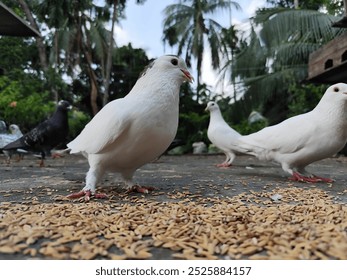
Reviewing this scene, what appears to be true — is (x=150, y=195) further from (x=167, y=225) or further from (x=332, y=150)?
(x=332, y=150)

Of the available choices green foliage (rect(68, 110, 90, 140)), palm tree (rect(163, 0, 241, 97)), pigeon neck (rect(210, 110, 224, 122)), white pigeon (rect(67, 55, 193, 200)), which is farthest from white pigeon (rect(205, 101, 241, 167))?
palm tree (rect(163, 0, 241, 97))

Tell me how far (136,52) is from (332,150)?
1588 centimetres

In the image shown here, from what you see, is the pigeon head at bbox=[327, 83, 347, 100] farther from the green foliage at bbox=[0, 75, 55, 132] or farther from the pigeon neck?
the green foliage at bbox=[0, 75, 55, 132]

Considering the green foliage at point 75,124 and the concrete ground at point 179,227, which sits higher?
the green foliage at point 75,124

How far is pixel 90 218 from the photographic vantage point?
174cm

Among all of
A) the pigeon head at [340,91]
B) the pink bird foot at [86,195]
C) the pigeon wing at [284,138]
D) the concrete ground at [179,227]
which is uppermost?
the pigeon head at [340,91]

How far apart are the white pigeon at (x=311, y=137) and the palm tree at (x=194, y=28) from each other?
58.3 ft

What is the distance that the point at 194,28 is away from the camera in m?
21.4

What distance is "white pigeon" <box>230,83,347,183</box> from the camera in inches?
129

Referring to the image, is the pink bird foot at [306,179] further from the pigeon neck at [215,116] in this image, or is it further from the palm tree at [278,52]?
the palm tree at [278,52]

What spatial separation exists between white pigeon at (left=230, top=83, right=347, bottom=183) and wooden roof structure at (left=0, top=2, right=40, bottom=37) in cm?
409

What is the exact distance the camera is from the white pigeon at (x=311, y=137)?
3273mm

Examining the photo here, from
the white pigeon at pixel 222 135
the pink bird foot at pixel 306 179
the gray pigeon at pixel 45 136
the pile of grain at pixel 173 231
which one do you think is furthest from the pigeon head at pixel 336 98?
the gray pigeon at pixel 45 136
